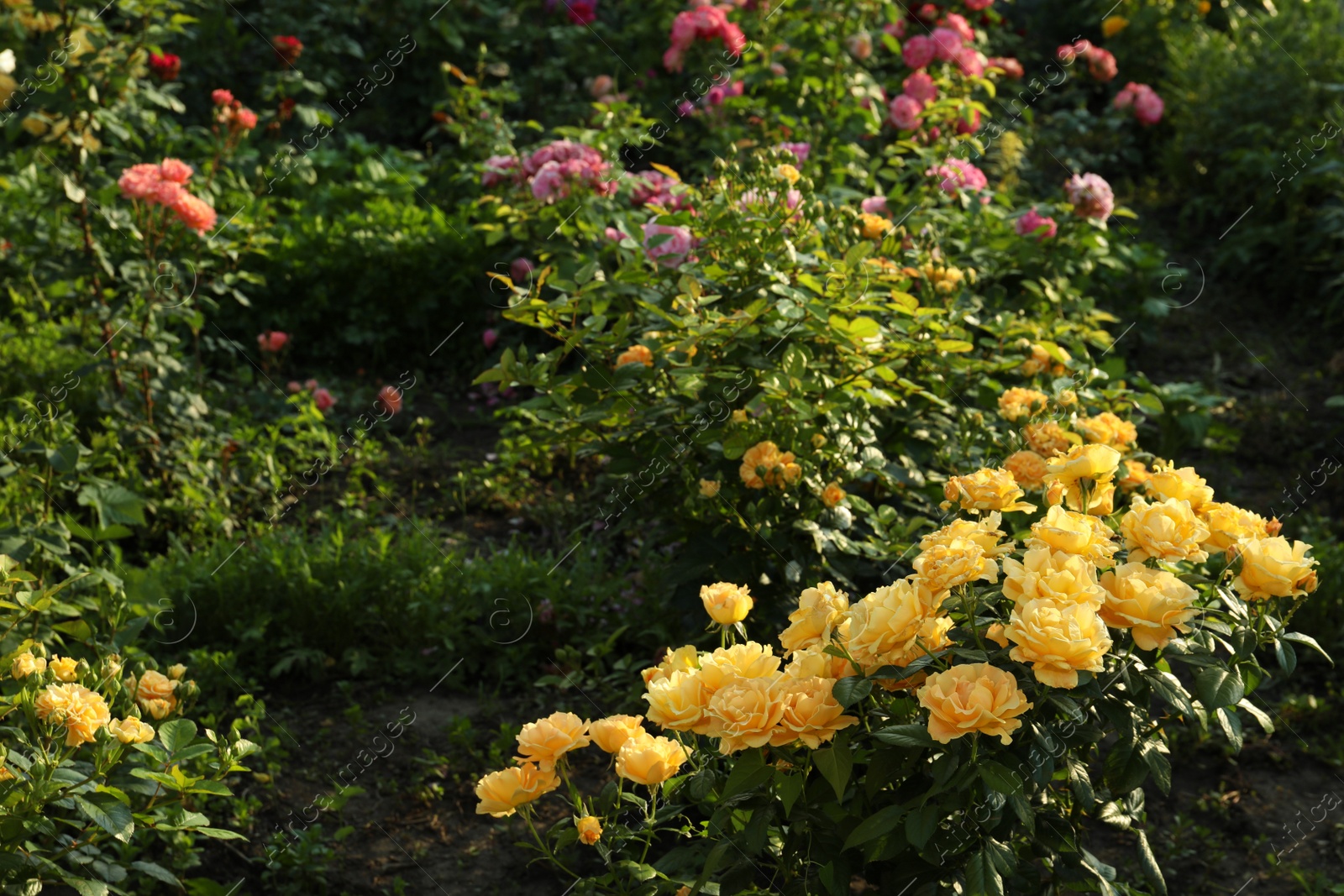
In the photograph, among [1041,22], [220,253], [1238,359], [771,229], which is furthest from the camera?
[1041,22]

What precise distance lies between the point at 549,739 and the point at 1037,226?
9.62 ft

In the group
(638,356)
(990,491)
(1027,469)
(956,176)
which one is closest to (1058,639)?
(990,491)

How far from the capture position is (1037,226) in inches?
157

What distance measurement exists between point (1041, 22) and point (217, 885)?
7.48 m

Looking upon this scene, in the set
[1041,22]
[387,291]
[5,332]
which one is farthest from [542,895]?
[1041,22]

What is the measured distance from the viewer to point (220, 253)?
401 cm

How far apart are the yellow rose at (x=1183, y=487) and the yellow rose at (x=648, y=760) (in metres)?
0.83

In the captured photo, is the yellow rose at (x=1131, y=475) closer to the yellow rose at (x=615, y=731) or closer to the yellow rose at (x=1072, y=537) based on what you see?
the yellow rose at (x=1072, y=537)

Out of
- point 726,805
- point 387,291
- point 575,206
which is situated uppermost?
point 726,805

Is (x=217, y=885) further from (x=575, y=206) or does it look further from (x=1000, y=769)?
(x=575, y=206)

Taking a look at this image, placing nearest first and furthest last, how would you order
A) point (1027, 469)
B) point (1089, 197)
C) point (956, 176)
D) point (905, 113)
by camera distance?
1. point (1027, 469)
2. point (956, 176)
3. point (1089, 197)
4. point (905, 113)

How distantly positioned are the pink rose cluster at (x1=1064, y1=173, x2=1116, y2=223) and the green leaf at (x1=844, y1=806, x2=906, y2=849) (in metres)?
2.89

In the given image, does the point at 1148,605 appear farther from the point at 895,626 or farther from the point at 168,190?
the point at 168,190

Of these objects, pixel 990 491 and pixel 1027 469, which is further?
pixel 1027 469
